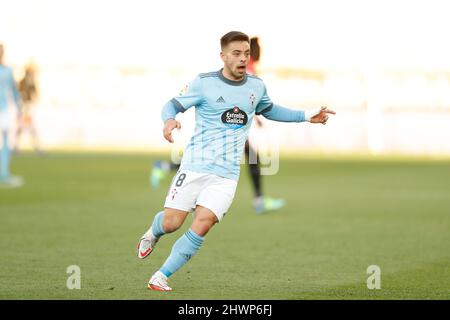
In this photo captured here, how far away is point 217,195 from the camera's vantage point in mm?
8547

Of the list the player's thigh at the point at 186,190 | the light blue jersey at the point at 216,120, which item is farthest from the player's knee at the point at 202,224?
the light blue jersey at the point at 216,120

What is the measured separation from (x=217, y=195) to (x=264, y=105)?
1.06 meters

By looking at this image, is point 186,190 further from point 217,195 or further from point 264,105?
point 264,105

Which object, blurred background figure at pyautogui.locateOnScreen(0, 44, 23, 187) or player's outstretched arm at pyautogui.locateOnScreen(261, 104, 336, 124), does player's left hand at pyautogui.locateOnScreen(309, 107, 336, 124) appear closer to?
player's outstretched arm at pyautogui.locateOnScreen(261, 104, 336, 124)

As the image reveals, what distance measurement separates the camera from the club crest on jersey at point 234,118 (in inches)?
341

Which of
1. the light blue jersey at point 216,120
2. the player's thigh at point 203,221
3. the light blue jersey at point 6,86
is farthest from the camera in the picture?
the light blue jersey at point 6,86

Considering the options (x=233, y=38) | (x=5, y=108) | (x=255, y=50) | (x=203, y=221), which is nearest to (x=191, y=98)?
(x=233, y=38)

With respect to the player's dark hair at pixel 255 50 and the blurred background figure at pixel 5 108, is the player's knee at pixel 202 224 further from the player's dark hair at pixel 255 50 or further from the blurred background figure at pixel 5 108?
the blurred background figure at pixel 5 108

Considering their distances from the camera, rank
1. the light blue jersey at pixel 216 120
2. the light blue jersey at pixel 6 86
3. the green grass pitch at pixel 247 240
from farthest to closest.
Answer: the light blue jersey at pixel 6 86
the green grass pitch at pixel 247 240
the light blue jersey at pixel 216 120

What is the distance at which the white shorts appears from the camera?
8539 mm

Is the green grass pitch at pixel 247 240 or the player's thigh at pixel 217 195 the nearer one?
the player's thigh at pixel 217 195

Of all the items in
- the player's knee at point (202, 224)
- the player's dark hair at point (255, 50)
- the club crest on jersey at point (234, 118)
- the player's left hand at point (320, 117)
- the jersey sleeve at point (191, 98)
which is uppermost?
the player's dark hair at point (255, 50)

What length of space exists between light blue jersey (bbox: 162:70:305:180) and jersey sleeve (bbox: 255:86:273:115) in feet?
1.04
